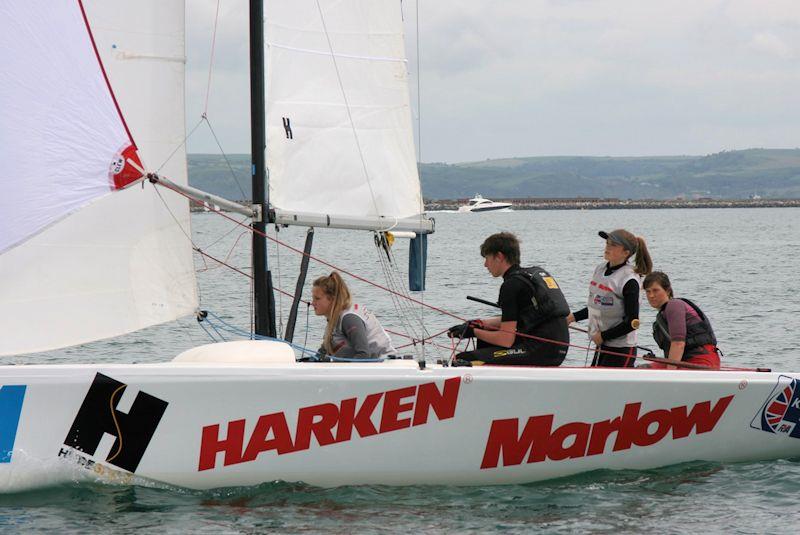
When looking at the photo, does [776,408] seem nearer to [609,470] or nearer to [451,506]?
[609,470]

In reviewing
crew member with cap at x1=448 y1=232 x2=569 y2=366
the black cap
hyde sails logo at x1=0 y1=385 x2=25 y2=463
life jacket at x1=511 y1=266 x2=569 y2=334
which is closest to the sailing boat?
hyde sails logo at x1=0 y1=385 x2=25 y2=463

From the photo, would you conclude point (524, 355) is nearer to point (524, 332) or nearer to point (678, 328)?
point (524, 332)

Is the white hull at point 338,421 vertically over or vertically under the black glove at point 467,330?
under

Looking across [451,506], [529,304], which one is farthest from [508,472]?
[529,304]

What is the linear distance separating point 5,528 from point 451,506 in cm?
239

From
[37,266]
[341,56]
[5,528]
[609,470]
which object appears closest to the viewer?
[5,528]

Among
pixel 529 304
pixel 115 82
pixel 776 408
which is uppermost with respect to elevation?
pixel 115 82

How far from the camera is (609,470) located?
712 centimetres

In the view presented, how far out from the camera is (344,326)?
721 centimetres

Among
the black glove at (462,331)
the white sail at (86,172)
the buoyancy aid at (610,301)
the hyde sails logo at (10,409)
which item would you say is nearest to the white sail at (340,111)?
the white sail at (86,172)

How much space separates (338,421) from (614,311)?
196cm

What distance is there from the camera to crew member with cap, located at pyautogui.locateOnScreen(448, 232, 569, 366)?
7133 millimetres

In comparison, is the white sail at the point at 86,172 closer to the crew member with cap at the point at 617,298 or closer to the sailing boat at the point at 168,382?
the sailing boat at the point at 168,382

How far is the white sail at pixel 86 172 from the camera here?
21.3 feet
